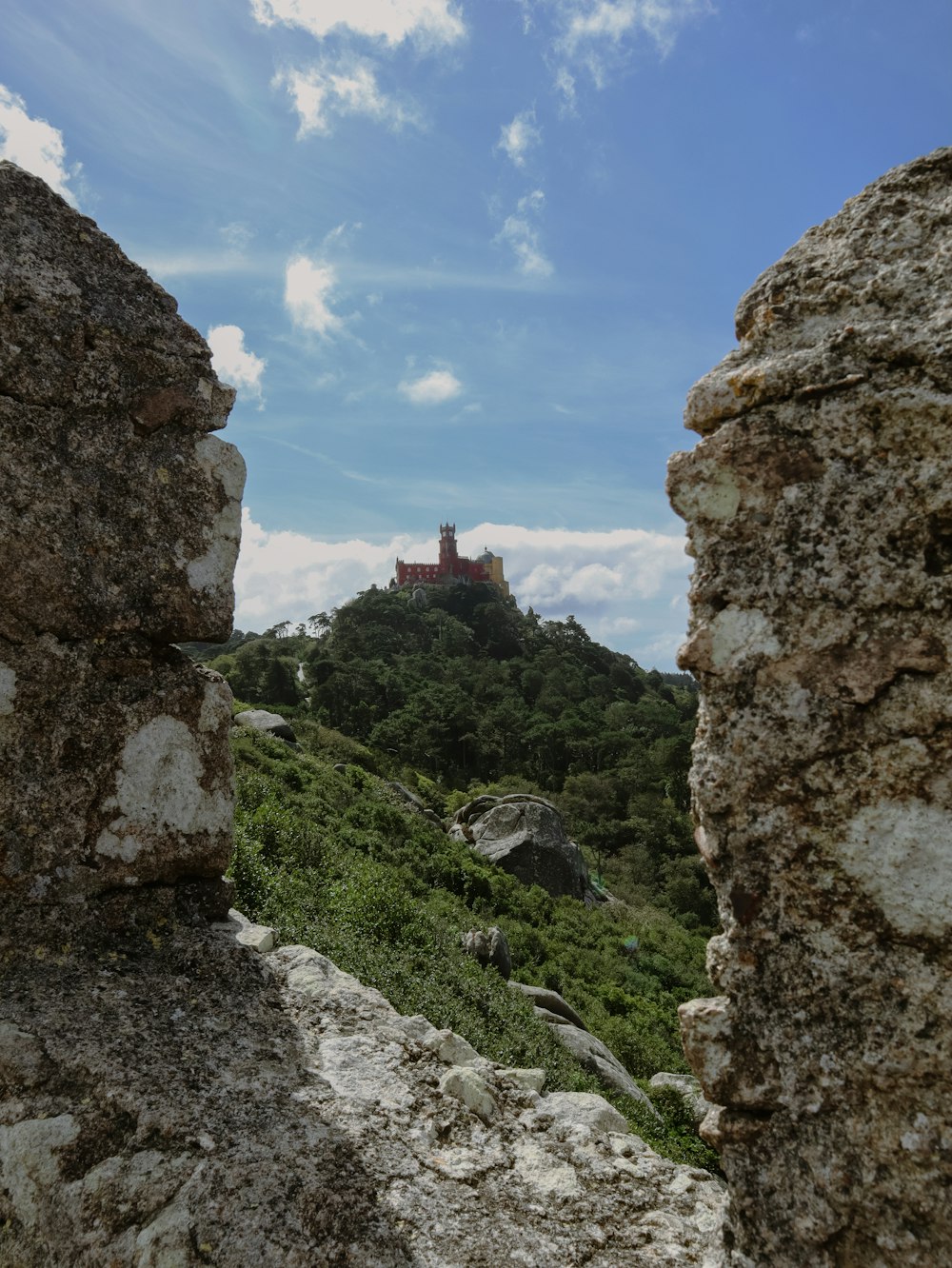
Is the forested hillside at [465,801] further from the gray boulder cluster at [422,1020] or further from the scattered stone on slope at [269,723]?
the gray boulder cluster at [422,1020]

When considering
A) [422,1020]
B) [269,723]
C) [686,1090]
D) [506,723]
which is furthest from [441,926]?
[506,723]

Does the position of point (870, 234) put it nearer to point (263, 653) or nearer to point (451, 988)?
point (451, 988)

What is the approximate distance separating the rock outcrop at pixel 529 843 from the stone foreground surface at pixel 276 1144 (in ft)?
56.7

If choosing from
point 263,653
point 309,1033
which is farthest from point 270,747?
point 263,653

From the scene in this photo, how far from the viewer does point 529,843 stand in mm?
20812

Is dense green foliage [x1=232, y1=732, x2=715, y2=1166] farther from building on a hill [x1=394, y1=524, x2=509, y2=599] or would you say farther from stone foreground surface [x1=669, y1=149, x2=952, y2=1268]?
building on a hill [x1=394, y1=524, x2=509, y2=599]

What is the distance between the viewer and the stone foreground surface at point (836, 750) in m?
1.61

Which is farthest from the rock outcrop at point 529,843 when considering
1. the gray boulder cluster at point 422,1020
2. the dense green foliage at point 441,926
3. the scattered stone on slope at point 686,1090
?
the gray boulder cluster at point 422,1020

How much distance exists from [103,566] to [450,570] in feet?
214

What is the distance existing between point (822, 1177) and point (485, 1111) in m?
1.25

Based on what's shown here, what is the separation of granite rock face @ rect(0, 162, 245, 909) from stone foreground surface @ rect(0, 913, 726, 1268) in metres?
0.39

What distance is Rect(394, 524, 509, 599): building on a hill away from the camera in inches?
2660

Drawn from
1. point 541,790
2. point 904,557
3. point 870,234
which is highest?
point 870,234

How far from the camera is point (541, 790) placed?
35.4 metres
